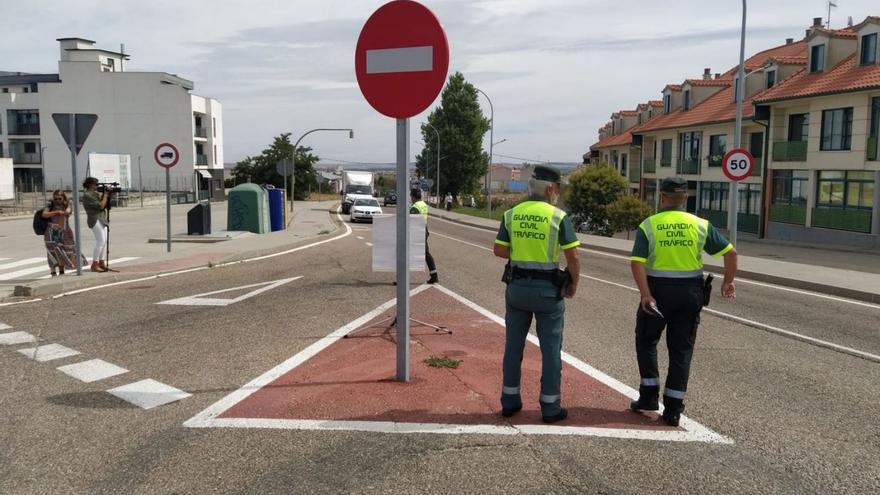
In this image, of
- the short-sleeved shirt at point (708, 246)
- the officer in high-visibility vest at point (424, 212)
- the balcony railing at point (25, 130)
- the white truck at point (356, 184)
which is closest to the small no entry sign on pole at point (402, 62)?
the short-sleeved shirt at point (708, 246)

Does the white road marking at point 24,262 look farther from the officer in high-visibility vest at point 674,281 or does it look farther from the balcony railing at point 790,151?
the balcony railing at point 790,151

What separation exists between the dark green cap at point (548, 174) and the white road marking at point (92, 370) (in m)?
3.97

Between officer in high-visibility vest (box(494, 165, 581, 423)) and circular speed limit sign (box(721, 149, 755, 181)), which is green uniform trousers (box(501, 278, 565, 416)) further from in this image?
circular speed limit sign (box(721, 149, 755, 181))

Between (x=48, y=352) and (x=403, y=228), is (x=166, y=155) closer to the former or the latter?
(x=48, y=352)

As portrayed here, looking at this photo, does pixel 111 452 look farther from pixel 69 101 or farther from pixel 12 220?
pixel 69 101

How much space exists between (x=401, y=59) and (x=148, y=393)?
322cm

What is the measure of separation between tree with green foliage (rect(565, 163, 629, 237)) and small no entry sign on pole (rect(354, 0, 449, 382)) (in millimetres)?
31954

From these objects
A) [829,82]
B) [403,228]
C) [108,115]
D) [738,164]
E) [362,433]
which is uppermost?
[108,115]

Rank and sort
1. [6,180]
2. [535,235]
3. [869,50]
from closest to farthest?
[535,235] → [869,50] → [6,180]

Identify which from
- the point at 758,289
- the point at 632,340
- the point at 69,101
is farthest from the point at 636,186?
the point at 69,101

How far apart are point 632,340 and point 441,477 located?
4385 mm

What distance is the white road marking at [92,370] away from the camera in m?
5.76

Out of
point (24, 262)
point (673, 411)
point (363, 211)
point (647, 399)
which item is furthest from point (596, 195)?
point (673, 411)

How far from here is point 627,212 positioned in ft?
111
